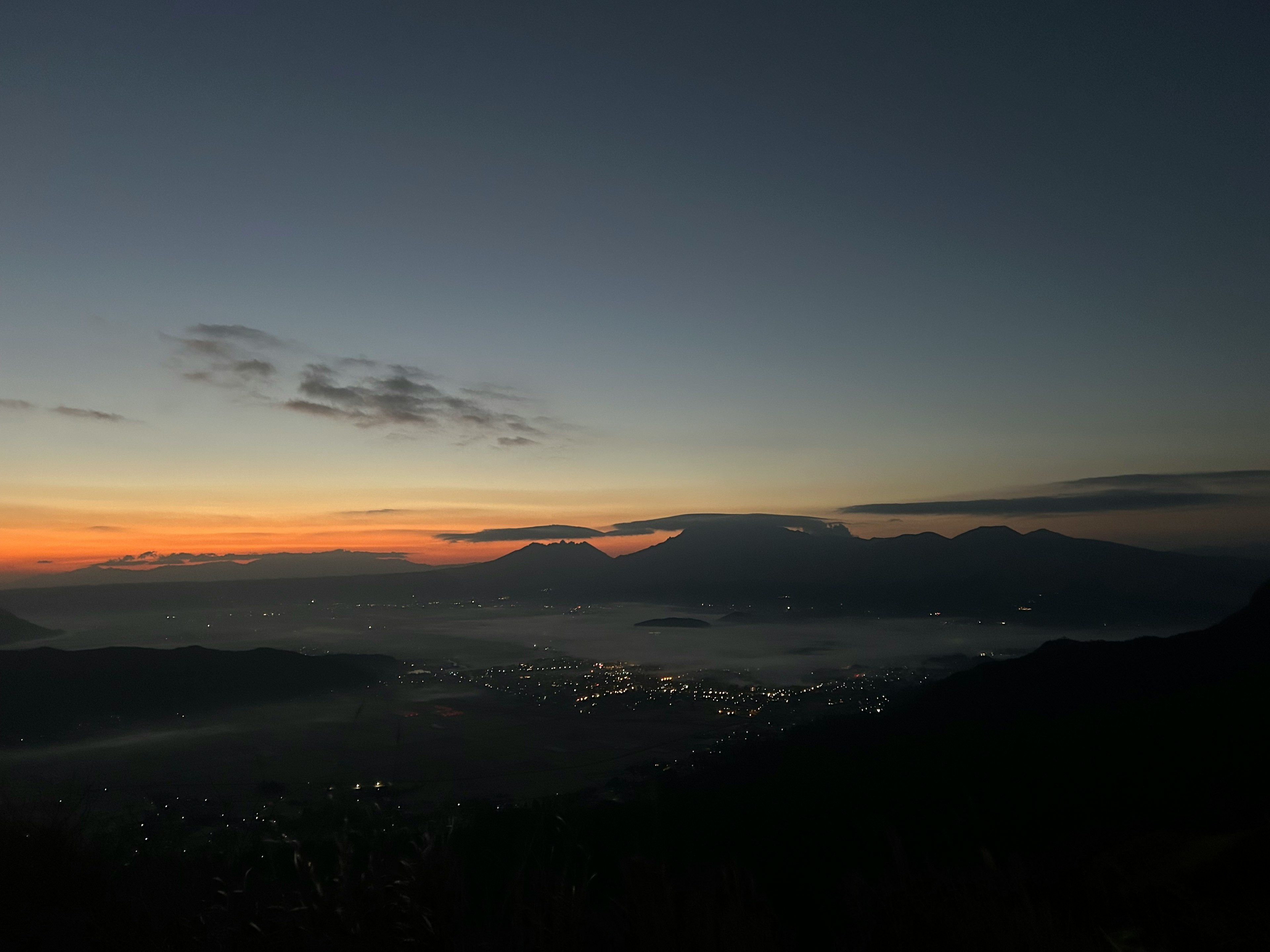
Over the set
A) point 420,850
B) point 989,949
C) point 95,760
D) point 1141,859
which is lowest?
point 95,760

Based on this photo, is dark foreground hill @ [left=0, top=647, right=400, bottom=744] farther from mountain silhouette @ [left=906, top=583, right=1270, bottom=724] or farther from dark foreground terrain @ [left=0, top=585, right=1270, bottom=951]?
mountain silhouette @ [left=906, top=583, right=1270, bottom=724]

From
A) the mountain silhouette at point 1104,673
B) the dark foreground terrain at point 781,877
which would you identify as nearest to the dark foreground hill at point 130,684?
the dark foreground terrain at point 781,877

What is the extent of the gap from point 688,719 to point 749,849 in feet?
349

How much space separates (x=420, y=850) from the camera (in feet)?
20.3

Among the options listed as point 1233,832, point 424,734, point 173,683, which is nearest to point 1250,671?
point 1233,832

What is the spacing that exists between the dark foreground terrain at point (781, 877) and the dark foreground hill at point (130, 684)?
126141 mm

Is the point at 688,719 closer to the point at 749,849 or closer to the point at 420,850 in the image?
the point at 749,849

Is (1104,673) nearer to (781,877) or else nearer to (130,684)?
(781,877)

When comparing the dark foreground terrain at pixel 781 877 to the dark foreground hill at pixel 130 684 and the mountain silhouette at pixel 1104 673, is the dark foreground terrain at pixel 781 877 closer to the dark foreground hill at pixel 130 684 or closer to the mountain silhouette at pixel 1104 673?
the mountain silhouette at pixel 1104 673

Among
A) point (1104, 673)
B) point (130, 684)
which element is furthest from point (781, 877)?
point (130, 684)

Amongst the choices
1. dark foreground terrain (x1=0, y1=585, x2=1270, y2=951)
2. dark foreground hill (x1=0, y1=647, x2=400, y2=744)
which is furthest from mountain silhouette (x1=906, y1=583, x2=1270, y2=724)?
dark foreground hill (x1=0, y1=647, x2=400, y2=744)

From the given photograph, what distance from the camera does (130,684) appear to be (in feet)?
442

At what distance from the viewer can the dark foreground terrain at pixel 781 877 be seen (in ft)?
18.6

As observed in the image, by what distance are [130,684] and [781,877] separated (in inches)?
6165
